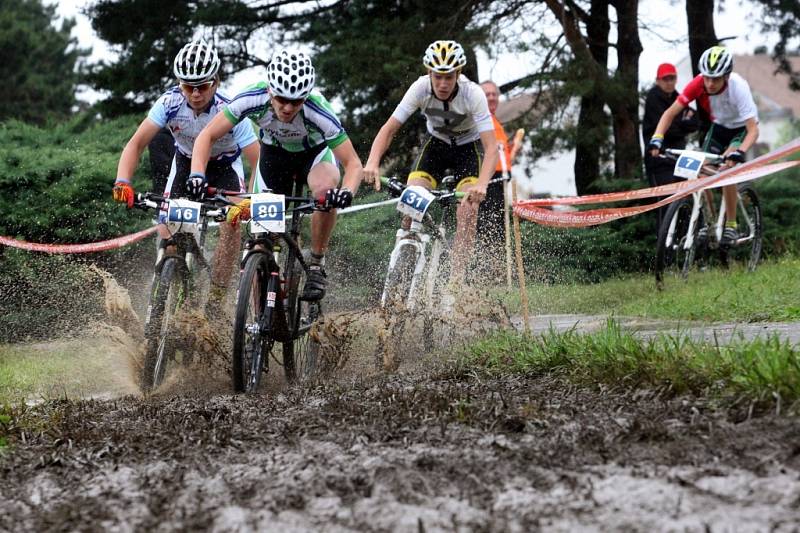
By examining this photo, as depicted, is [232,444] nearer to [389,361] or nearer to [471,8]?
[389,361]

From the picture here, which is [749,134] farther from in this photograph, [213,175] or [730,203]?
[213,175]

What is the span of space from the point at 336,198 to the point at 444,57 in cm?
168

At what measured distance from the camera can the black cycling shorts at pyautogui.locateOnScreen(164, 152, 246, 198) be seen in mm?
7820

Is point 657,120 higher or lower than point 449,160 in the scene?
higher

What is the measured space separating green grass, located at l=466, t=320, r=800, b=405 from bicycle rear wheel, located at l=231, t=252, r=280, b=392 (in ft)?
4.05

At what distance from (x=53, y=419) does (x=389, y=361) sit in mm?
2324

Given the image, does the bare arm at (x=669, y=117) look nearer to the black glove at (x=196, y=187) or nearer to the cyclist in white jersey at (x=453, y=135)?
the cyclist in white jersey at (x=453, y=135)

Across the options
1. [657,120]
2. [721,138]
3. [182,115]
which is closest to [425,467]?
[182,115]

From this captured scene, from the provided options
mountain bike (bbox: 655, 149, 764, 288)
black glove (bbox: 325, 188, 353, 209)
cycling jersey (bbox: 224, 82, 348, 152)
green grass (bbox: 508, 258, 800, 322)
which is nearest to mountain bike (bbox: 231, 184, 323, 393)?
black glove (bbox: 325, 188, 353, 209)

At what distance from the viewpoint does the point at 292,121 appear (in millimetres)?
6898

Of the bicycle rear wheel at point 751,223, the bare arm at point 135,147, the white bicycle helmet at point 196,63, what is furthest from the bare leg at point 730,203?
the bare arm at point 135,147

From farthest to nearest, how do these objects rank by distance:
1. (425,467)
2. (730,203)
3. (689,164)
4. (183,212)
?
(730,203), (689,164), (183,212), (425,467)

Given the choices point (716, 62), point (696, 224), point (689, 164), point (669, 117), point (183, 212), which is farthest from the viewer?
point (696, 224)

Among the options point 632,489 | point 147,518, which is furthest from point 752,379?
point 147,518
